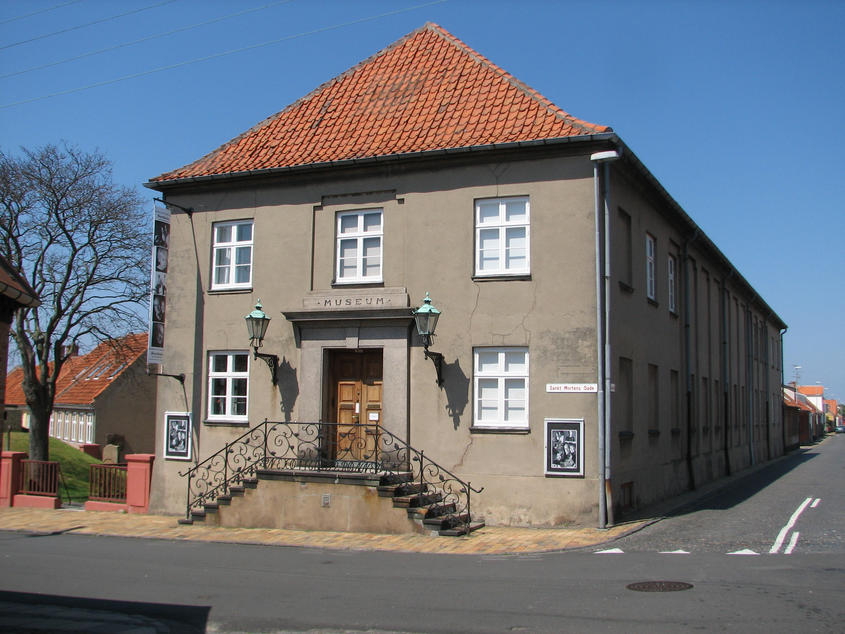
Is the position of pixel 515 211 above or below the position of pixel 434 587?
above

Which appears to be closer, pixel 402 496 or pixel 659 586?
pixel 659 586

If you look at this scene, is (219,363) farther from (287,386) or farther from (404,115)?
(404,115)

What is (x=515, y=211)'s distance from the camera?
56.3ft

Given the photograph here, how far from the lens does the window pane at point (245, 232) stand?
19.6m

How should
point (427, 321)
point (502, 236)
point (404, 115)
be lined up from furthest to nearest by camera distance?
point (404, 115) < point (502, 236) < point (427, 321)

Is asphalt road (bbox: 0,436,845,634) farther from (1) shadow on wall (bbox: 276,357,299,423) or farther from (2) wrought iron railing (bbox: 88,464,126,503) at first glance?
(2) wrought iron railing (bbox: 88,464,126,503)

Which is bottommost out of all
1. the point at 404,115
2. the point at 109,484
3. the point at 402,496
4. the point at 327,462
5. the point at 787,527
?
the point at 787,527

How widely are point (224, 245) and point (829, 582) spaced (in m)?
14.3

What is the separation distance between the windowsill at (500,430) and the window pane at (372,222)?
4763mm

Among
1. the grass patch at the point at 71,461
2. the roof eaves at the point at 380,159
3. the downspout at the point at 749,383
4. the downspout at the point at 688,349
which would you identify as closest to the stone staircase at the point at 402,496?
the roof eaves at the point at 380,159

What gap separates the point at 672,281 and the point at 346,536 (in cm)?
1203

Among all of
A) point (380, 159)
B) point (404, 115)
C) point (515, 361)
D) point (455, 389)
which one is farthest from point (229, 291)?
point (515, 361)

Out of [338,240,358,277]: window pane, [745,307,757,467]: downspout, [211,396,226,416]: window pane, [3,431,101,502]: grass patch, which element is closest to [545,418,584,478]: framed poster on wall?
[338,240,358,277]: window pane

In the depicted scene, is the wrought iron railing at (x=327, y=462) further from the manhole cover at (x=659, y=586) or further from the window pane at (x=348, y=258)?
the manhole cover at (x=659, y=586)
